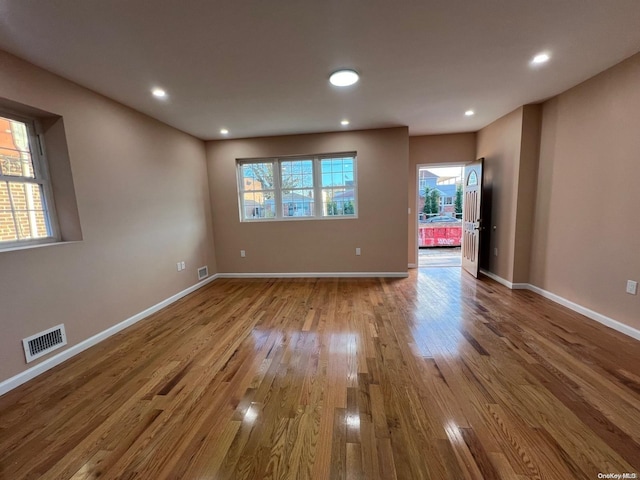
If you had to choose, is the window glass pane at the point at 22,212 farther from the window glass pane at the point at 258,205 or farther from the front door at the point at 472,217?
the front door at the point at 472,217

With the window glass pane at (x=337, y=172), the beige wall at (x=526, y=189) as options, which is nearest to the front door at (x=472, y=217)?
the beige wall at (x=526, y=189)

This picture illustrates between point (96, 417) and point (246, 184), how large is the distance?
12.4 feet

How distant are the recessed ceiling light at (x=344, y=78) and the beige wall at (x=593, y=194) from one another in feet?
8.09

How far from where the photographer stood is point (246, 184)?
15.5ft

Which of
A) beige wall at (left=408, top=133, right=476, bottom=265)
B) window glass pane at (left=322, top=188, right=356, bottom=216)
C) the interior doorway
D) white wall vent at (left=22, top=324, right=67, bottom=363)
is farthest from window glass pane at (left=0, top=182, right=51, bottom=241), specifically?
the interior doorway

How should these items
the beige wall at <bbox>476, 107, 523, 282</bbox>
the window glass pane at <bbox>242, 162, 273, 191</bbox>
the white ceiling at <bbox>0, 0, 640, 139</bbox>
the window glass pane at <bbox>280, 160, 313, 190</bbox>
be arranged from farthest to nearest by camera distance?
1. the window glass pane at <bbox>242, 162, 273, 191</bbox>
2. the window glass pane at <bbox>280, 160, 313, 190</bbox>
3. the beige wall at <bbox>476, 107, 523, 282</bbox>
4. the white ceiling at <bbox>0, 0, 640, 139</bbox>

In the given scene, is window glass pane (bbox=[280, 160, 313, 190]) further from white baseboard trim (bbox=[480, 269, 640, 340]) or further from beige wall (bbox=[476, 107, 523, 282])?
white baseboard trim (bbox=[480, 269, 640, 340])

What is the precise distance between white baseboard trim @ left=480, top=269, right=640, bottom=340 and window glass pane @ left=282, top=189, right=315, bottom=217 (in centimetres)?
331

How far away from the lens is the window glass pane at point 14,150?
2076 mm

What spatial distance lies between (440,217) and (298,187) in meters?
5.55

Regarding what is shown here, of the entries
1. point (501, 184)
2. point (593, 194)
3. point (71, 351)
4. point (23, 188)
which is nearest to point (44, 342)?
point (71, 351)

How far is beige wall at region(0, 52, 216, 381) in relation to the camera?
1.99 meters

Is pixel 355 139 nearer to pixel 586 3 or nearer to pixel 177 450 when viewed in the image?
pixel 586 3

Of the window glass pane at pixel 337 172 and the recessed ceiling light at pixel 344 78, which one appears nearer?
the recessed ceiling light at pixel 344 78
